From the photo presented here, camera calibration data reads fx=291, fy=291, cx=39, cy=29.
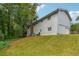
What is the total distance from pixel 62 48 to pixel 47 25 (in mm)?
256

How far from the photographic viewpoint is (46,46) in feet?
8.77

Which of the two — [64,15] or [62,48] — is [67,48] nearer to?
[62,48]

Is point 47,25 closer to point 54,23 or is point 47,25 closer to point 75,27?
point 54,23

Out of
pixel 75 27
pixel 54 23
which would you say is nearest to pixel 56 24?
pixel 54 23

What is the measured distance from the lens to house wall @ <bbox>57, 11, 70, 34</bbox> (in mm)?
2670

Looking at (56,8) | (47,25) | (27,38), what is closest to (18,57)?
(27,38)

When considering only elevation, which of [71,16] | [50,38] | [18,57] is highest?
[71,16]

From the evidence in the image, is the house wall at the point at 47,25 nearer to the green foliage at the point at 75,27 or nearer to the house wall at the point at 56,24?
the house wall at the point at 56,24

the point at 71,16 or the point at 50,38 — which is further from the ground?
the point at 71,16

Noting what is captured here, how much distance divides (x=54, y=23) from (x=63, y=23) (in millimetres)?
84

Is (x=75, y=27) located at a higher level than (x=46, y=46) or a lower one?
higher

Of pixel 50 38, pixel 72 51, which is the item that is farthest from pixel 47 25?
pixel 72 51

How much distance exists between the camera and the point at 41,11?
8.92 feet

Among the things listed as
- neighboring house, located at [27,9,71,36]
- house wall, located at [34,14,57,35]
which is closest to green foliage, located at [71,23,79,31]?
neighboring house, located at [27,9,71,36]
